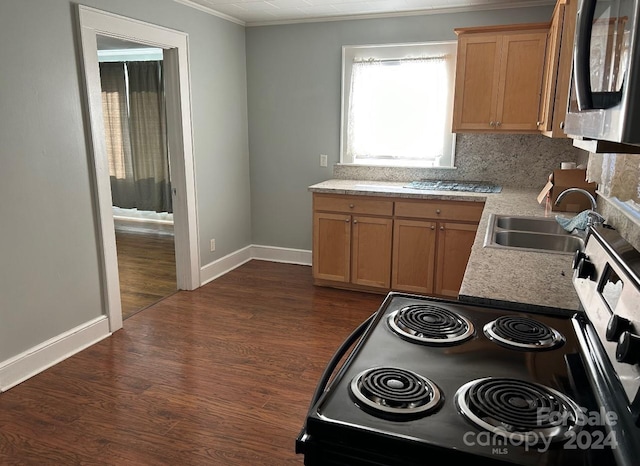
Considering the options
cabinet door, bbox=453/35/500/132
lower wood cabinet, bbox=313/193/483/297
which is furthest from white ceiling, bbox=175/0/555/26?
lower wood cabinet, bbox=313/193/483/297

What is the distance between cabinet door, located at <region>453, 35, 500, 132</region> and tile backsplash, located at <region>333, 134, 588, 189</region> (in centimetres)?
41

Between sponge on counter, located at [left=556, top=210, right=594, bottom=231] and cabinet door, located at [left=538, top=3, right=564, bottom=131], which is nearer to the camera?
sponge on counter, located at [left=556, top=210, right=594, bottom=231]

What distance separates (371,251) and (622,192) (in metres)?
2.41

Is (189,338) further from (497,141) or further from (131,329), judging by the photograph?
(497,141)

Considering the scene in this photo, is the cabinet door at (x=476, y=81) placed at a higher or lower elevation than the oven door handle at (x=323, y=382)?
higher

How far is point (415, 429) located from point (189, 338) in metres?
2.73

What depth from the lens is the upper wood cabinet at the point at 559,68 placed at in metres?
2.72

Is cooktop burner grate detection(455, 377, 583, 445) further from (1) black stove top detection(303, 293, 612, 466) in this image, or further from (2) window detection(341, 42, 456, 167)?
(2) window detection(341, 42, 456, 167)

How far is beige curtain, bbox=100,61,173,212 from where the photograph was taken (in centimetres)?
625

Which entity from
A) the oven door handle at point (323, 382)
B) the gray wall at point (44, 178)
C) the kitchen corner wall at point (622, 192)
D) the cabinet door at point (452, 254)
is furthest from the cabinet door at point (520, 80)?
the oven door handle at point (323, 382)

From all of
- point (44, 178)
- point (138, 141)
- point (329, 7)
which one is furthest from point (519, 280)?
point (138, 141)

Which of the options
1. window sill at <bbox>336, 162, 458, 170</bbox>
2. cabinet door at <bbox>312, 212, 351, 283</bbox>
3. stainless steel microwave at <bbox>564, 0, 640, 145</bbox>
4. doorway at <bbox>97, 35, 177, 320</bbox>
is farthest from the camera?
doorway at <bbox>97, 35, 177, 320</bbox>

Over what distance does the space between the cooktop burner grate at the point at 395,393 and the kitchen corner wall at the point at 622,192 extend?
877mm

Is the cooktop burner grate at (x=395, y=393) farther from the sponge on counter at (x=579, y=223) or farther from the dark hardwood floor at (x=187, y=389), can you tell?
the sponge on counter at (x=579, y=223)
